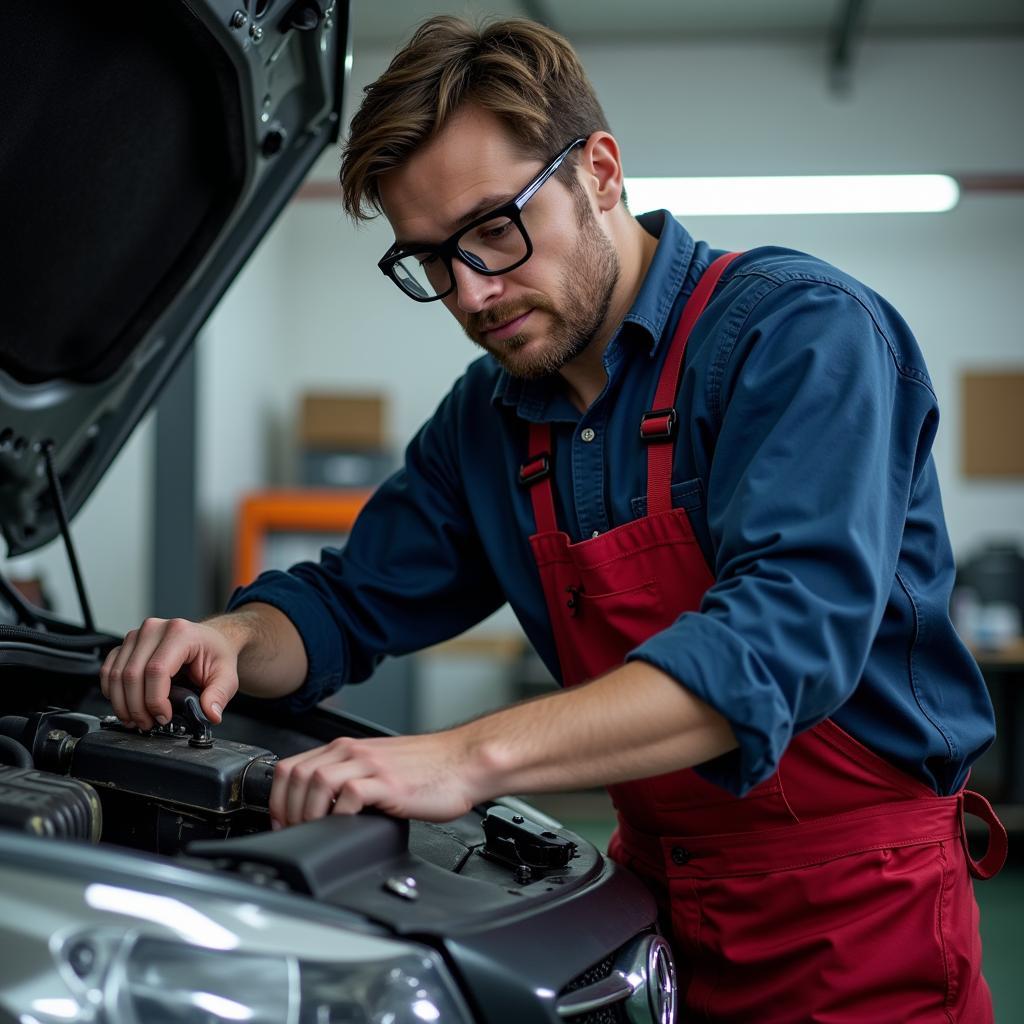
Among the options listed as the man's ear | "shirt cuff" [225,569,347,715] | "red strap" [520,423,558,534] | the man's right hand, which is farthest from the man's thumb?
the man's ear

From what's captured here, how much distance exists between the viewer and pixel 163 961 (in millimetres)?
661

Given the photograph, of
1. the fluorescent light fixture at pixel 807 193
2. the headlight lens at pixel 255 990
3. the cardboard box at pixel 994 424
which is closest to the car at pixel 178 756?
the headlight lens at pixel 255 990

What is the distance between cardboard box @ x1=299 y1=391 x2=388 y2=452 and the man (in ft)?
13.9

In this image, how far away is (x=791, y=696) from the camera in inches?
33.2

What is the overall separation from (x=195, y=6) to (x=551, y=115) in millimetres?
361

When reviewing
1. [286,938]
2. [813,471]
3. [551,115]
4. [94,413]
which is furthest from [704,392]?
[94,413]

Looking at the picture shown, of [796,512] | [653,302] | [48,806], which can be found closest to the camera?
[48,806]

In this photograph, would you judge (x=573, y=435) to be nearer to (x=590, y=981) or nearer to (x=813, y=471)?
→ (x=813, y=471)

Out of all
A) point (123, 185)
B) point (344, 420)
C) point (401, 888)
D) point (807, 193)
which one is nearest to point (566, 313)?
point (123, 185)

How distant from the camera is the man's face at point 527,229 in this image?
45.6 inches

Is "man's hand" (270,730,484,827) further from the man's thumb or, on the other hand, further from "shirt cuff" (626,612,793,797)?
the man's thumb

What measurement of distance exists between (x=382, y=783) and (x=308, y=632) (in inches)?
20.2

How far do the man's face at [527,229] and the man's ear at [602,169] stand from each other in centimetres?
3

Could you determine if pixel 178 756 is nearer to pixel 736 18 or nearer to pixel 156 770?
pixel 156 770
